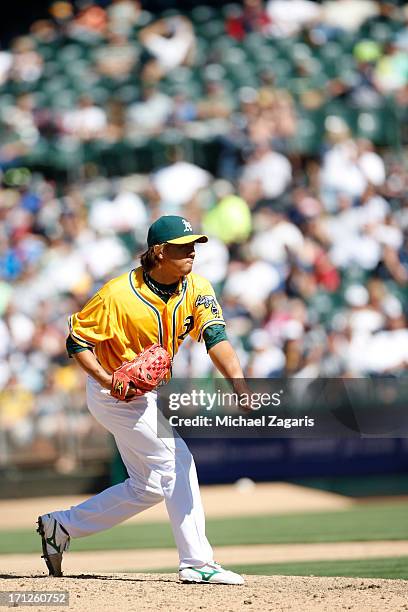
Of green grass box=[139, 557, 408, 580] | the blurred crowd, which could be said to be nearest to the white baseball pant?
green grass box=[139, 557, 408, 580]

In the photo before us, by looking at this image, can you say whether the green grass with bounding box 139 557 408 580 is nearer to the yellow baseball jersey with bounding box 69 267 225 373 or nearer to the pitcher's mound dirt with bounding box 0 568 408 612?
the pitcher's mound dirt with bounding box 0 568 408 612

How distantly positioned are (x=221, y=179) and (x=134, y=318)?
880 cm

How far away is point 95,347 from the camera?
5848 millimetres

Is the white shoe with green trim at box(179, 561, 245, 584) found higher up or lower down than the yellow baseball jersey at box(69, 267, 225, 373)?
lower down

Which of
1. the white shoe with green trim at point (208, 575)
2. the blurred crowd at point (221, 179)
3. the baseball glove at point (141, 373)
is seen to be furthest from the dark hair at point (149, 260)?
the blurred crowd at point (221, 179)

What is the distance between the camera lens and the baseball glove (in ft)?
18.1

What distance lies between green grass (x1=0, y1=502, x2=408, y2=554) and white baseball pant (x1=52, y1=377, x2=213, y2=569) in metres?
3.05

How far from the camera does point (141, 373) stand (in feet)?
18.1

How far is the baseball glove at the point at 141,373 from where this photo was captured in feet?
18.1

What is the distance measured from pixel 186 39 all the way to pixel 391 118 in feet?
11.0

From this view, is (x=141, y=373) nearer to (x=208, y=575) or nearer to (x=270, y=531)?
(x=208, y=575)

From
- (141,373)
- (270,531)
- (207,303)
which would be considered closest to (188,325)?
(207,303)

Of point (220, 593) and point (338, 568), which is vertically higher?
point (220, 593)

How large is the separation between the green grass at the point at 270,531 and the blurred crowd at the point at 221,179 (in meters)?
1.76
